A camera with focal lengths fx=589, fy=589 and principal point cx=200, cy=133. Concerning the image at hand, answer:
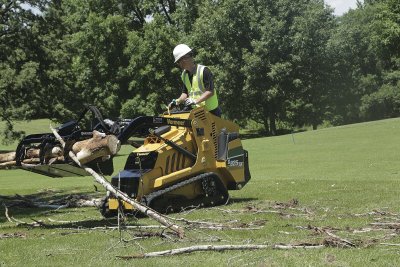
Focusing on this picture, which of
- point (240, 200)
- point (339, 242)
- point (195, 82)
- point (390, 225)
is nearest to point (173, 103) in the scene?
point (195, 82)

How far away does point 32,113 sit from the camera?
3797 centimetres

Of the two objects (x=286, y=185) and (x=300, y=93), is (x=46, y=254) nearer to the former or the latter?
(x=286, y=185)

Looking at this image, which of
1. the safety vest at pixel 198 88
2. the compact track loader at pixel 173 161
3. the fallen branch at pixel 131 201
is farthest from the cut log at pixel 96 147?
the safety vest at pixel 198 88

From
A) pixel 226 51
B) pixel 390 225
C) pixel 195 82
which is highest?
pixel 226 51

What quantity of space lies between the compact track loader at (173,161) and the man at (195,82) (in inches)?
10.8

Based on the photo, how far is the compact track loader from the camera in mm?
8836

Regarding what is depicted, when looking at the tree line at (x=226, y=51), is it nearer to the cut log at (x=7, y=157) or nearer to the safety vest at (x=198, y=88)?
the safety vest at (x=198, y=88)

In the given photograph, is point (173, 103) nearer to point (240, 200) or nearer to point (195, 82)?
point (195, 82)

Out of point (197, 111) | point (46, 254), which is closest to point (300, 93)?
point (197, 111)

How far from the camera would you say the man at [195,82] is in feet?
34.6

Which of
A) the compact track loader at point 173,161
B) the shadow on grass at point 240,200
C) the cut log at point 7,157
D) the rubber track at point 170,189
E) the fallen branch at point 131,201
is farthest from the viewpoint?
the shadow on grass at point 240,200

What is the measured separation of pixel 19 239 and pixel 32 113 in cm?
3162

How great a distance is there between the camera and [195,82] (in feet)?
35.2

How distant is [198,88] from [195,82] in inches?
4.8
